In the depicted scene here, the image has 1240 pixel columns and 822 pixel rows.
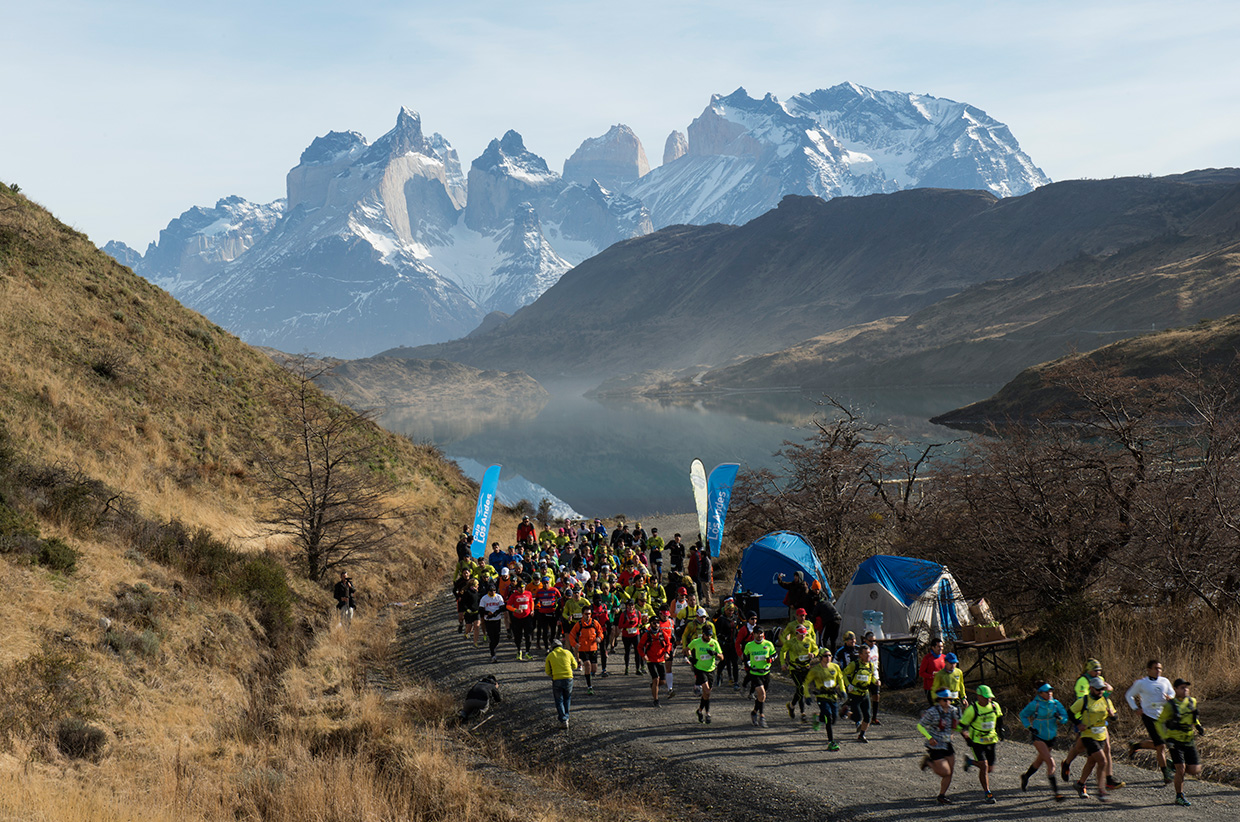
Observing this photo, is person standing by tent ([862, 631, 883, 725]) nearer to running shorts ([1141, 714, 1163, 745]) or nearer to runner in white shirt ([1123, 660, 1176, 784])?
runner in white shirt ([1123, 660, 1176, 784])

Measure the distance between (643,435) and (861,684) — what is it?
8855cm

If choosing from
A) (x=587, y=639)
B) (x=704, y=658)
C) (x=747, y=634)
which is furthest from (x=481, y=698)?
(x=747, y=634)

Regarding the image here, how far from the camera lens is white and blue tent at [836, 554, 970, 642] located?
52.1ft

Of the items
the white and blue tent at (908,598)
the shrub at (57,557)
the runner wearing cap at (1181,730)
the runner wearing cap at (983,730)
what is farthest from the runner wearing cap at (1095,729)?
the shrub at (57,557)

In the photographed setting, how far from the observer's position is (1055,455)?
1712 centimetres

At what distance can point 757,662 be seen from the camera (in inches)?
510

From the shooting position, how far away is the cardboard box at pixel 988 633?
48.2 ft

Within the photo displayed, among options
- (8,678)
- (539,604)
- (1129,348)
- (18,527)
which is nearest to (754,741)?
(539,604)

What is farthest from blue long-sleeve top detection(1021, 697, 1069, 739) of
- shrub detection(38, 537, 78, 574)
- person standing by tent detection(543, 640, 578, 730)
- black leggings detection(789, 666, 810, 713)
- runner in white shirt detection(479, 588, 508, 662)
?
shrub detection(38, 537, 78, 574)

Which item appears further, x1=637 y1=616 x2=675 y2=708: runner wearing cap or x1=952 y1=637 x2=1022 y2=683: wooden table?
x1=952 y1=637 x2=1022 y2=683: wooden table

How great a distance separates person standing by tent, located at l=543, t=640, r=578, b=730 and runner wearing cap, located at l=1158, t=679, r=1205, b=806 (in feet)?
25.3

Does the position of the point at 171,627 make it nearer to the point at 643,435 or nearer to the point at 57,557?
the point at 57,557

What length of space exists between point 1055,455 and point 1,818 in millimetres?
17613

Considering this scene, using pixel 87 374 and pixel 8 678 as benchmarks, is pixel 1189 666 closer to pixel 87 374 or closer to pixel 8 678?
pixel 8 678
